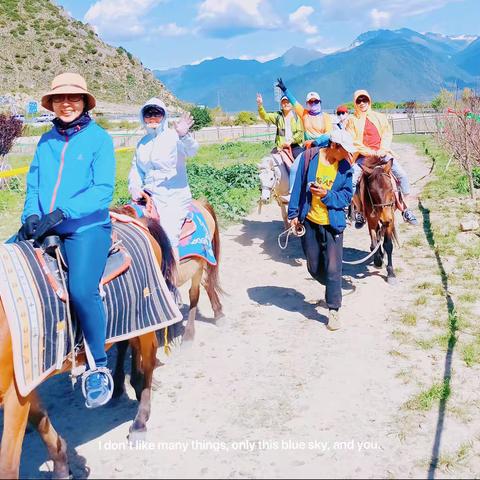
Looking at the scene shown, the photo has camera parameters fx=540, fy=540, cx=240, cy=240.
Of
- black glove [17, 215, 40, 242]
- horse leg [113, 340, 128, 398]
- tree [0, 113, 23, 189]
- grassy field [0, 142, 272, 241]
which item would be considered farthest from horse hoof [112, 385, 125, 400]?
tree [0, 113, 23, 189]

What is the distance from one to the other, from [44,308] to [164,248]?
4.50ft

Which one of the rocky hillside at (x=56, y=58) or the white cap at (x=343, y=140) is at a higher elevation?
the rocky hillside at (x=56, y=58)

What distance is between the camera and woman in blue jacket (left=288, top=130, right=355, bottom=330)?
18.4ft

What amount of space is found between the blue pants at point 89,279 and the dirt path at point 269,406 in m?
0.87

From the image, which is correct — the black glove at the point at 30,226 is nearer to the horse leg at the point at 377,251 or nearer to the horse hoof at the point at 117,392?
the horse hoof at the point at 117,392

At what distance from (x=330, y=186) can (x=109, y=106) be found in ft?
201

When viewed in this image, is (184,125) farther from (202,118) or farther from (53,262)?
(202,118)

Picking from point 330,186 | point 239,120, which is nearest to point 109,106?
point 239,120

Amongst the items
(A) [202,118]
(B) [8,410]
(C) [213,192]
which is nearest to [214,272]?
(B) [8,410]

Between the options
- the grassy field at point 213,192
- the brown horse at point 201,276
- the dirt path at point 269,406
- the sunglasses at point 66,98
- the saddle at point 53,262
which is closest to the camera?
the saddle at point 53,262

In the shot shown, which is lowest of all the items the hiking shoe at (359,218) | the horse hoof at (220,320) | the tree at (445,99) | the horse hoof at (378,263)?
the horse hoof at (220,320)

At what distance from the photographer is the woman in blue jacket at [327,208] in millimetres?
5602

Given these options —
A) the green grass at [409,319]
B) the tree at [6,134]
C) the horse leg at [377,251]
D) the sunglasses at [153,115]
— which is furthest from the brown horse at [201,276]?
the tree at [6,134]

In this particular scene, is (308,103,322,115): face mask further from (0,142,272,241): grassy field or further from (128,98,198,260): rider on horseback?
(128,98,198,260): rider on horseback
